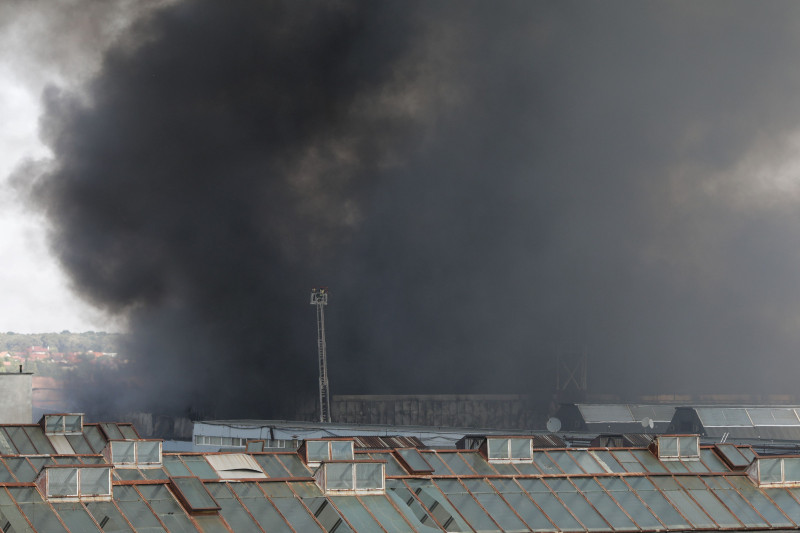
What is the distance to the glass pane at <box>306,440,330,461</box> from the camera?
2803 cm

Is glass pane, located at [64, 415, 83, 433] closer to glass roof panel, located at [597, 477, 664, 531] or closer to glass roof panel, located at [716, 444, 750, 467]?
glass roof panel, located at [597, 477, 664, 531]

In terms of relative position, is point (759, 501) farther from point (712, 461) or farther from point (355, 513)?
point (355, 513)

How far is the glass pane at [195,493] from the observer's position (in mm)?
22266

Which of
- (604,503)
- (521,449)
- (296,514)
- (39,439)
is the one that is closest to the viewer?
(296,514)

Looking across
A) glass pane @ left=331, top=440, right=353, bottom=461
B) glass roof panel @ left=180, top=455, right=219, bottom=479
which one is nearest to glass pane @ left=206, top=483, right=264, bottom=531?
glass roof panel @ left=180, top=455, right=219, bottom=479

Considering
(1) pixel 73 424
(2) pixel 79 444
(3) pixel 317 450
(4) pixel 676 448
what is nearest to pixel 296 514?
(3) pixel 317 450

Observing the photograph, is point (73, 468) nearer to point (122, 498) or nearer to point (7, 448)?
point (122, 498)

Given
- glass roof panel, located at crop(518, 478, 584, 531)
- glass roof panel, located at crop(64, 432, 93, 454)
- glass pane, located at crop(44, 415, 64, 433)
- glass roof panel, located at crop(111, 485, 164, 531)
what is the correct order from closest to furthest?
glass roof panel, located at crop(111, 485, 164, 531)
glass roof panel, located at crop(518, 478, 584, 531)
glass roof panel, located at crop(64, 432, 93, 454)
glass pane, located at crop(44, 415, 64, 433)

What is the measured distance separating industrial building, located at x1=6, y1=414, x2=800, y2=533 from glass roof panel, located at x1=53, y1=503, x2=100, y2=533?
3cm

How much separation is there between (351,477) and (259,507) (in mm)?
2081

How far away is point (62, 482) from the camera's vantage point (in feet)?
69.6

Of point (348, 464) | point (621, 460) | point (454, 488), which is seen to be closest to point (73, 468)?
point (348, 464)

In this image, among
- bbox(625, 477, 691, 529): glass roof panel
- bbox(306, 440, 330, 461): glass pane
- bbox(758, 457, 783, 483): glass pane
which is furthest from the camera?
bbox(306, 440, 330, 461): glass pane

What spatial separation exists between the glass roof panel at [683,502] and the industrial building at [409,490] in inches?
1.0
